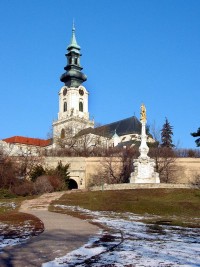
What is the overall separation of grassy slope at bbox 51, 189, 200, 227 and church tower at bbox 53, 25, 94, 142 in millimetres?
64286

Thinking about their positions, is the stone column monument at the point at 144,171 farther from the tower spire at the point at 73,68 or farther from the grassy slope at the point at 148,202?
the tower spire at the point at 73,68

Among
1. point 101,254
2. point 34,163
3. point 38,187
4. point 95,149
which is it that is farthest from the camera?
point 95,149

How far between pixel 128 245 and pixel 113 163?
49.7 metres

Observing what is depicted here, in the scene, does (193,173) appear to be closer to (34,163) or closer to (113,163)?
(113,163)

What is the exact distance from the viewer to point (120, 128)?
9381 centimetres

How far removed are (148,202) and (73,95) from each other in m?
75.1

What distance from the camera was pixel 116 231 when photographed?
45.0 feet

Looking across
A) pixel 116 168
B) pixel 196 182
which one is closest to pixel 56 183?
pixel 196 182

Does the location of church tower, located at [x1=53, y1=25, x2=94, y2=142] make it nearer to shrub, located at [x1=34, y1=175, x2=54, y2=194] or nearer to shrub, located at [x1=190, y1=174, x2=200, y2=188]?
shrub, located at [x1=190, y1=174, x2=200, y2=188]

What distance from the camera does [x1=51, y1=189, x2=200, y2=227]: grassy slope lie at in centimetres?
2550

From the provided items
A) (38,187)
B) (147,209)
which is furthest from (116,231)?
(38,187)

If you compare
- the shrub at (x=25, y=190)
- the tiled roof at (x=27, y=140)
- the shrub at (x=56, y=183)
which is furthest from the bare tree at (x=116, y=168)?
the tiled roof at (x=27, y=140)

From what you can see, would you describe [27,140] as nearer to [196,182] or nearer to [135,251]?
[196,182]

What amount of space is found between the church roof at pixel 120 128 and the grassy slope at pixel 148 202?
48.1 meters
